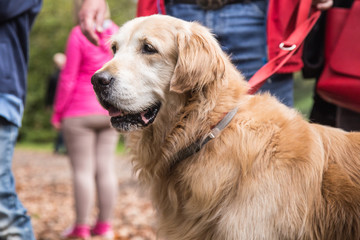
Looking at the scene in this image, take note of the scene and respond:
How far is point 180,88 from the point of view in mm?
2383

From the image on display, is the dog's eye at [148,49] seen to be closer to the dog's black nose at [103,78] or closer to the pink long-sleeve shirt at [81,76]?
the dog's black nose at [103,78]

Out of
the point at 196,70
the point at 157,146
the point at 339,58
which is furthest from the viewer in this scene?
the point at 339,58

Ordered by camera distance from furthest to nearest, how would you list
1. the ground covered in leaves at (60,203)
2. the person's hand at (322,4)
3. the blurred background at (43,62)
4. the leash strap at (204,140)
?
the blurred background at (43,62) < the ground covered in leaves at (60,203) < the person's hand at (322,4) < the leash strap at (204,140)

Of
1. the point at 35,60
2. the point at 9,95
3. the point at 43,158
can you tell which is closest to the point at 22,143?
the point at 35,60

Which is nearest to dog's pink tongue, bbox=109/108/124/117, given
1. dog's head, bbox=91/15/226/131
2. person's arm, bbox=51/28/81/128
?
dog's head, bbox=91/15/226/131

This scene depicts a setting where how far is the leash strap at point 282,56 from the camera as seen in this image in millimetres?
2680

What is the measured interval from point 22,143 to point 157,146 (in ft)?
75.6

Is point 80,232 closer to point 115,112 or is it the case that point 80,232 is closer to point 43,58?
point 115,112

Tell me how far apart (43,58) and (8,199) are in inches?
907

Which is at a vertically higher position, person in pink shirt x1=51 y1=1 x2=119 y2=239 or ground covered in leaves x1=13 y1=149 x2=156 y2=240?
person in pink shirt x1=51 y1=1 x2=119 y2=239

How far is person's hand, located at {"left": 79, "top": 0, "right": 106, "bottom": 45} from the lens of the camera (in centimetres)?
285

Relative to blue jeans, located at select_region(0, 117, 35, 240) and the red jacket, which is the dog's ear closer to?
the red jacket

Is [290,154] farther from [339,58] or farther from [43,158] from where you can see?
[43,158]

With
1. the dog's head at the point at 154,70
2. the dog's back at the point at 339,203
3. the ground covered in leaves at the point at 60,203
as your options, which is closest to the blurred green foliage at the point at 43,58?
the ground covered in leaves at the point at 60,203
